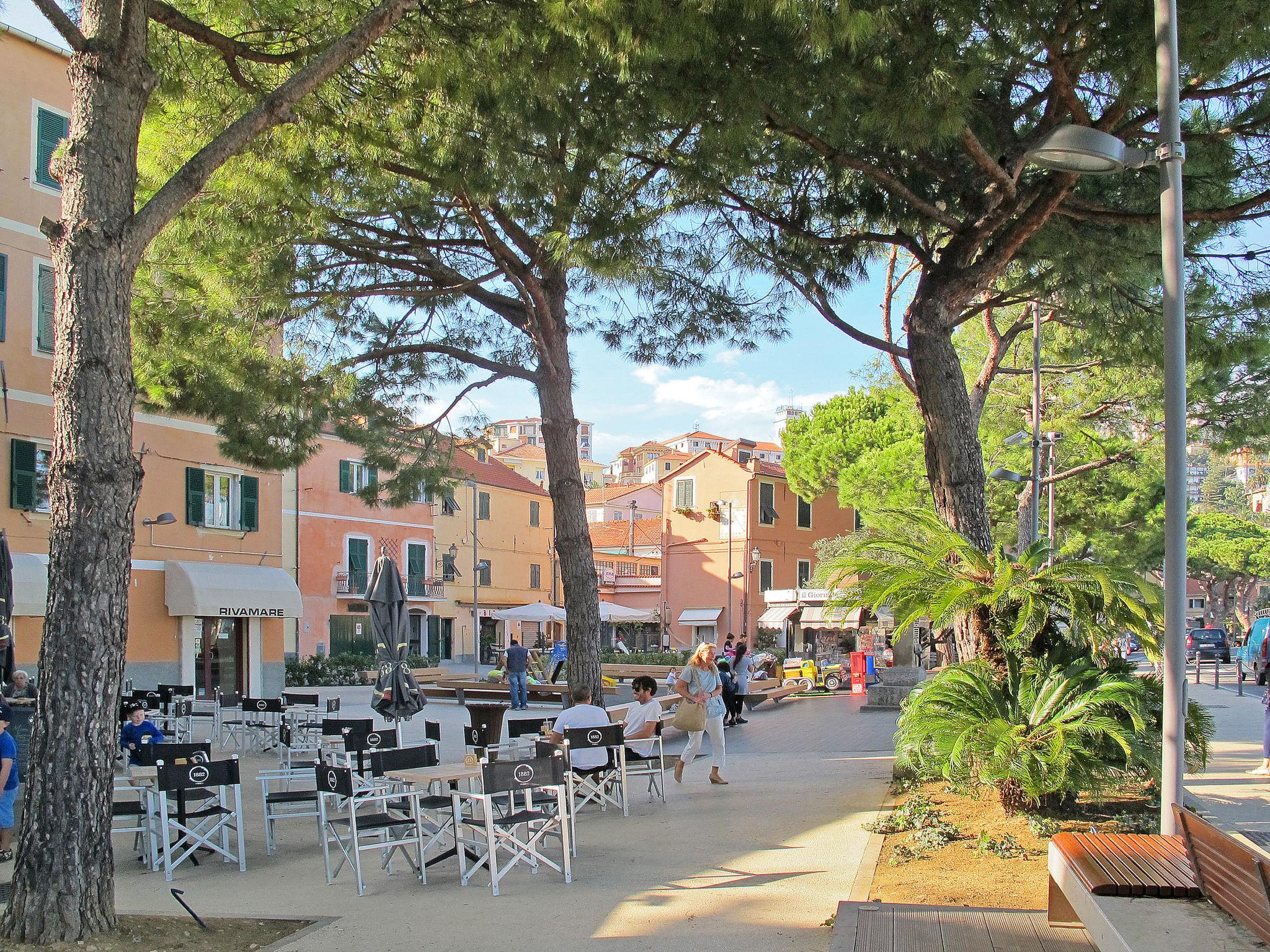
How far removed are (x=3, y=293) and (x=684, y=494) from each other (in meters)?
37.4

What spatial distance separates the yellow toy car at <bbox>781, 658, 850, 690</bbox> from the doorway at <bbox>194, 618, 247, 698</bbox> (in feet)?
41.6

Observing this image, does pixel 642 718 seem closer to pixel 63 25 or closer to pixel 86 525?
pixel 86 525

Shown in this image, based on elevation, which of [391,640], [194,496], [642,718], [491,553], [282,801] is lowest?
[282,801]

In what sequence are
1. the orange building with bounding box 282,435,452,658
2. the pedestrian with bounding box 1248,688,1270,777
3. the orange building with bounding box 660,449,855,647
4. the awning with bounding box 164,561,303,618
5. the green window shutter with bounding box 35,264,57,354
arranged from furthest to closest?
the orange building with bounding box 660,449,855,647 < the orange building with bounding box 282,435,452,658 < the awning with bounding box 164,561,303,618 < the green window shutter with bounding box 35,264,57,354 < the pedestrian with bounding box 1248,688,1270,777

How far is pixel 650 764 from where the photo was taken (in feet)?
38.2

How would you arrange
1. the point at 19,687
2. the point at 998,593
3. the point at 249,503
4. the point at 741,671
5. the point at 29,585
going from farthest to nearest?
the point at 249,503
the point at 741,671
the point at 29,585
the point at 19,687
the point at 998,593

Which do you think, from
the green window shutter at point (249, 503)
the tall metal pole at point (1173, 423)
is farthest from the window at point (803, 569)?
the tall metal pole at point (1173, 423)

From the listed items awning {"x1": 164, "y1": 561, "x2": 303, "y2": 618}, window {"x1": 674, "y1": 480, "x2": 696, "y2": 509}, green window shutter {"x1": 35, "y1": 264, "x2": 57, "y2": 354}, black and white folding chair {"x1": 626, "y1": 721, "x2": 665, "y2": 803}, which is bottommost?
black and white folding chair {"x1": 626, "y1": 721, "x2": 665, "y2": 803}

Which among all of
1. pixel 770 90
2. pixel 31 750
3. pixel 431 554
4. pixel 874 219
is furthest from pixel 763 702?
pixel 431 554

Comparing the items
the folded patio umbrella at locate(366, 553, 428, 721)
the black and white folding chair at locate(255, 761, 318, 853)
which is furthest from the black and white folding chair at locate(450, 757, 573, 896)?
the folded patio umbrella at locate(366, 553, 428, 721)

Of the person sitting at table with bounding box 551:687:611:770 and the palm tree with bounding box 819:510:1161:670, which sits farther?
the person sitting at table with bounding box 551:687:611:770

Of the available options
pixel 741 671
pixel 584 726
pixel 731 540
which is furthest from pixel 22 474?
pixel 731 540

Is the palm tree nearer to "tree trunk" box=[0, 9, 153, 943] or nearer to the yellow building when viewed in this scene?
"tree trunk" box=[0, 9, 153, 943]

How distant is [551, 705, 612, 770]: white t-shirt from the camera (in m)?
10.5
